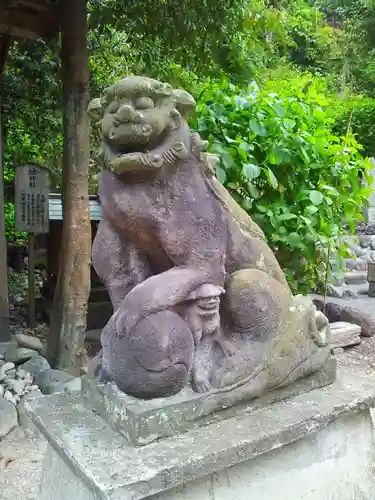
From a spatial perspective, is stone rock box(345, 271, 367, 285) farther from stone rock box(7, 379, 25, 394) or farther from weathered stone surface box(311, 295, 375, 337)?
stone rock box(7, 379, 25, 394)

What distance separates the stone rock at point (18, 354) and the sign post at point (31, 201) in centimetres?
122

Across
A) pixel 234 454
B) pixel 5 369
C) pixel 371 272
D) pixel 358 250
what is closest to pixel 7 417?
pixel 5 369

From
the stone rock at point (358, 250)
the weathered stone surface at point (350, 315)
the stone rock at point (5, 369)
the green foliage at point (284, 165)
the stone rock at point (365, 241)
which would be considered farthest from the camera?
the stone rock at point (365, 241)

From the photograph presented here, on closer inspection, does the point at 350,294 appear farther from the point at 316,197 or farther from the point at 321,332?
the point at 321,332

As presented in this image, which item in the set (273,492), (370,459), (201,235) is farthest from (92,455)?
(370,459)

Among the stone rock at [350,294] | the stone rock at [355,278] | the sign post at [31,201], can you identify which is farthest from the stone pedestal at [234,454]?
the stone rock at [355,278]

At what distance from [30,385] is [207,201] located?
2155mm

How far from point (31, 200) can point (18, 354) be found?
172 cm

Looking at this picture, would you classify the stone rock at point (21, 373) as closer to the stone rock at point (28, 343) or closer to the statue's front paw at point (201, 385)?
the stone rock at point (28, 343)

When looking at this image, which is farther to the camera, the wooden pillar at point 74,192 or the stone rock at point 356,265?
the stone rock at point 356,265

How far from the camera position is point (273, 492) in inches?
61.1

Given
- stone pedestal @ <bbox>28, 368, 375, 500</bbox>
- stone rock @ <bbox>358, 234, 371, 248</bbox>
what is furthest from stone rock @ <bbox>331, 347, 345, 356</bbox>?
stone rock @ <bbox>358, 234, 371, 248</bbox>

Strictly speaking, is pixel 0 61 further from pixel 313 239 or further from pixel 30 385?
pixel 313 239

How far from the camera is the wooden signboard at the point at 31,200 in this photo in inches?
182
